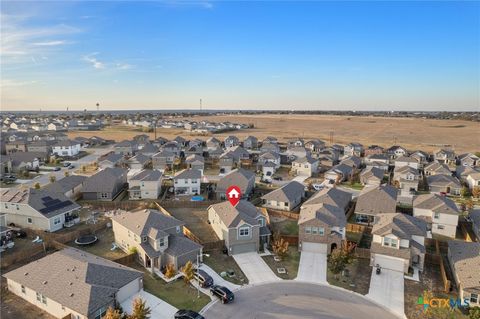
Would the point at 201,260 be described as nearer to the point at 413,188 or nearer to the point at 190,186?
the point at 190,186

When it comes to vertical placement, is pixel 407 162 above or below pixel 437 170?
above

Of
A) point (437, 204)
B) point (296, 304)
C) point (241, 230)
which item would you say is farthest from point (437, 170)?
point (296, 304)

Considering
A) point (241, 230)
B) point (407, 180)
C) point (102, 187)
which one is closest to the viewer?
point (241, 230)

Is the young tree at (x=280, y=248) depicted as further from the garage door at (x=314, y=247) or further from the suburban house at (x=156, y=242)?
the suburban house at (x=156, y=242)

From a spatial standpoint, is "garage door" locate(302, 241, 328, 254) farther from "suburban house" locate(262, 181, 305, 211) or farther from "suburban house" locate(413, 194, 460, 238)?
"suburban house" locate(413, 194, 460, 238)

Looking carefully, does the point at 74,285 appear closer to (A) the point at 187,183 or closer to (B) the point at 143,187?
(B) the point at 143,187

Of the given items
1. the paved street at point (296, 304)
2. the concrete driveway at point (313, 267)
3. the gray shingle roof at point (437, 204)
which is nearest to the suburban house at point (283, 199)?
the concrete driveway at point (313, 267)
